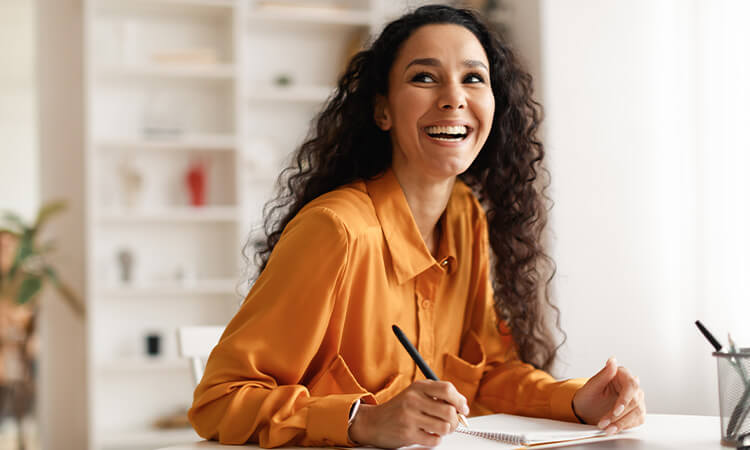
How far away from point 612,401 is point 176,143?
125 inches

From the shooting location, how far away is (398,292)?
1386 millimetres

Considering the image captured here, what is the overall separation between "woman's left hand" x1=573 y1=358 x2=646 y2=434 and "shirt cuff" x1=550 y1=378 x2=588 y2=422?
0.04 ft

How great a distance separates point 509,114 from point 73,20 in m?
3.31

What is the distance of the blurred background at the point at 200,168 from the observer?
3.08 m

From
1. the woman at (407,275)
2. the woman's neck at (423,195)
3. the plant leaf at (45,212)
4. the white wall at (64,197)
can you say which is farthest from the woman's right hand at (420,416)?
the white wall at (64,197)

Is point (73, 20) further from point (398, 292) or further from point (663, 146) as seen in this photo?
point (398, 292)

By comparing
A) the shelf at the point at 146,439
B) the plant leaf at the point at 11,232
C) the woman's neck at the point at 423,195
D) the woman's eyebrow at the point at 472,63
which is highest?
the woman's eyebrow at the point at 472,63

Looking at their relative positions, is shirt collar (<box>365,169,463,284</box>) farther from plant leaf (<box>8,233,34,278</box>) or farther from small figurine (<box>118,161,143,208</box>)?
plant leaf (<box>8,233,34,278</box>)

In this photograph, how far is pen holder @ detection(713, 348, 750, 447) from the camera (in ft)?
3.31

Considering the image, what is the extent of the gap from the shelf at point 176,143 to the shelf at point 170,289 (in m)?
0.70

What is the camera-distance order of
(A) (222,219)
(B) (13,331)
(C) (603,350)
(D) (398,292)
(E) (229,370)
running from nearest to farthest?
(E) (229,370)
(D) (398,292)
(C) (603,350)
(A) (222,219)
(B) (13,331)

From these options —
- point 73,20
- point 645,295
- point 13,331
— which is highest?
point 73,20

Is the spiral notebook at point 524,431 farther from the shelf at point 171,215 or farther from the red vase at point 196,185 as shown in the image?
the red vase at point 196,185

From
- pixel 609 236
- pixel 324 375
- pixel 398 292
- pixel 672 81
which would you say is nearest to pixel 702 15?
pixel 672 81
